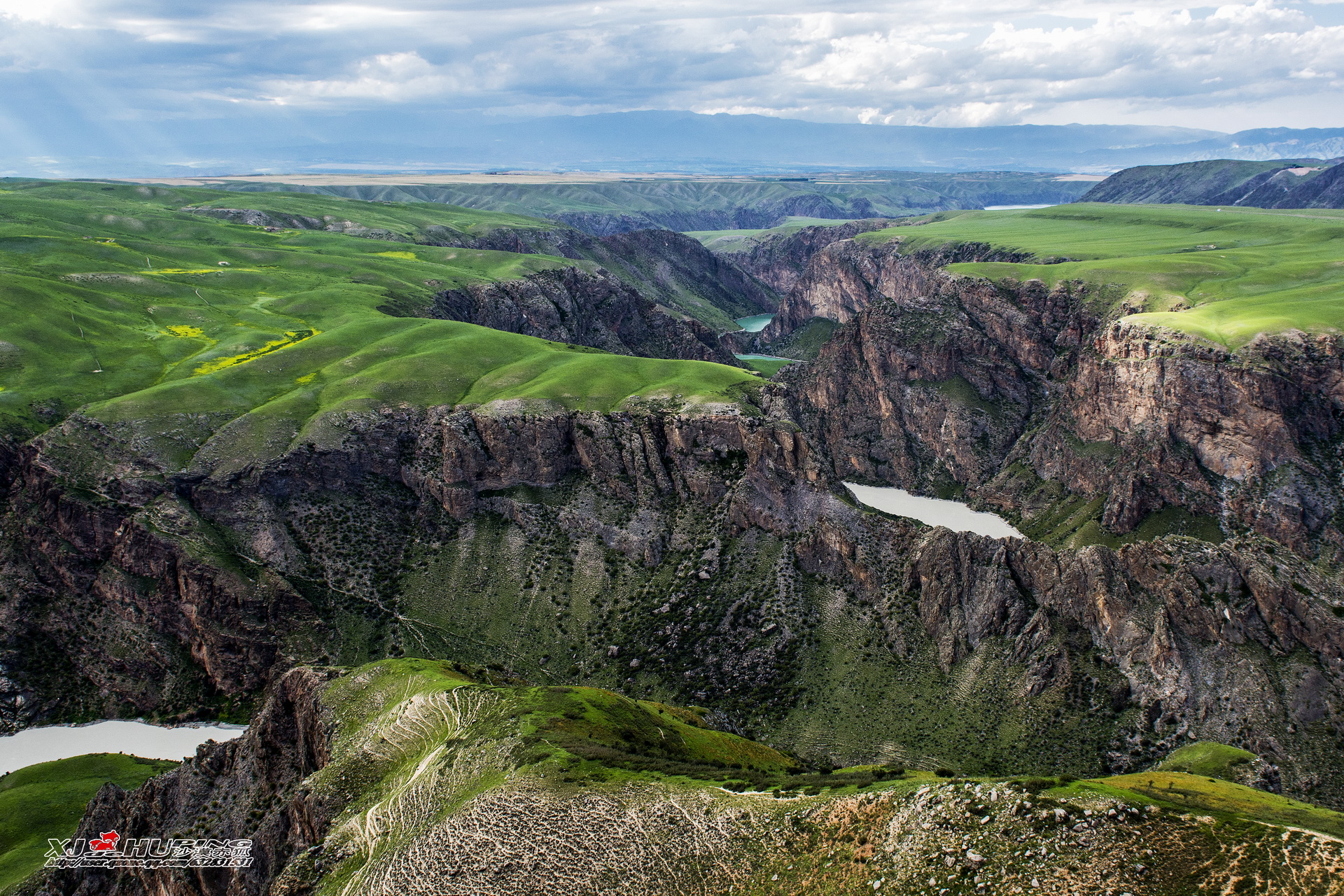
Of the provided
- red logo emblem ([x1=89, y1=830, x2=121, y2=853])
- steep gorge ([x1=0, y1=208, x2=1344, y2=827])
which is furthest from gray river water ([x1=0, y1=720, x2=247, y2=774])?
red logo emblem ([x1=89, y1=830, x2=121, y2=853])

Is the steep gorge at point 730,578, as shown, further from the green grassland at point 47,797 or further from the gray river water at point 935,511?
the gray river water at point 935,511

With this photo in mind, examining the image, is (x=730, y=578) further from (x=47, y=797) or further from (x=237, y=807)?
(x=47, y=797)

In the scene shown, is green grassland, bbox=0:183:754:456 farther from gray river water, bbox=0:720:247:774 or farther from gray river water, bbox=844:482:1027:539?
gray river water, bbox=844:482:1027:539

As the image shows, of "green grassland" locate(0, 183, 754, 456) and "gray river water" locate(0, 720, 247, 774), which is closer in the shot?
"gray river water" locate(0, 720, 247, 774)

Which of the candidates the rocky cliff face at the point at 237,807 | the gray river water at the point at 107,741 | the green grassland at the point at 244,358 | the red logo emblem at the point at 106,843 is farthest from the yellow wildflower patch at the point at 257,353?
the red logo emblem at the point at 106,843

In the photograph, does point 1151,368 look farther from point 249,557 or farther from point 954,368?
point 249,557

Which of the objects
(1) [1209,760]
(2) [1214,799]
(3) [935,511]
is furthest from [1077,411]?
(2) [1214,799]
